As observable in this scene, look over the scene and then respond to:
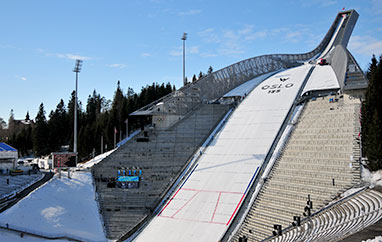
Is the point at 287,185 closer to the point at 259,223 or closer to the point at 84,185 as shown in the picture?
the point at 259,223

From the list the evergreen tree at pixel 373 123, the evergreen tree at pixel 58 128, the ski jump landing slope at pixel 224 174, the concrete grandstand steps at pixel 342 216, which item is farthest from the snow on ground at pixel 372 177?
the evergreen tree at pixel 58 128

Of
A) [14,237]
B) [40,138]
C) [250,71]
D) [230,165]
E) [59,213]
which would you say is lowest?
[14,237]

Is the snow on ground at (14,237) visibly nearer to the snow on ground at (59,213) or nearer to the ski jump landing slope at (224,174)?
the snow on ground at (59,213)

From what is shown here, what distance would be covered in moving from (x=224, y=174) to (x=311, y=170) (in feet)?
23.2

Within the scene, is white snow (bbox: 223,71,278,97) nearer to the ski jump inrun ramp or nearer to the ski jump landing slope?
the ski jump inrun ramp

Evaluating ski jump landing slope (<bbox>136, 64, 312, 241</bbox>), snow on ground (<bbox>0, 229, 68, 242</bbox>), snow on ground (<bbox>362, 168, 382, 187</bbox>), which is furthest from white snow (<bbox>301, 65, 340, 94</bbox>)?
snow on ground (<bbox>0, 229, 68, 242</bbox>)

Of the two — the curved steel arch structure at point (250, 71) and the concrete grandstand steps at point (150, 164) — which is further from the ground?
the curved steel arch structure at point (250, 71)

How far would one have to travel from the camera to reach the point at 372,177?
1942 cm

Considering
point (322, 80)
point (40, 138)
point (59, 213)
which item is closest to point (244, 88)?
point (322, 80)

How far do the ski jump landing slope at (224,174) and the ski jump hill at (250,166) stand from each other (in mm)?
91

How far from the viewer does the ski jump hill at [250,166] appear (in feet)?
62.7

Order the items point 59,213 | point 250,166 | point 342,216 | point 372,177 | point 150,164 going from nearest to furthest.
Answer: point 342,216
point 372,177
point 59,213
point 250,166
point 150,164

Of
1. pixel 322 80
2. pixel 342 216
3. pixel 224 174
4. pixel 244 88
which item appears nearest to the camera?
pixel 342 216

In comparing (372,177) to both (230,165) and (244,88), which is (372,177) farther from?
(244,88)
